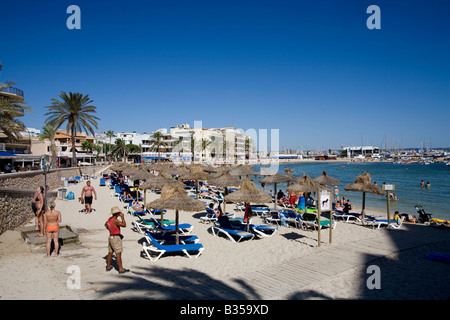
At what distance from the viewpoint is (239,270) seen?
281 inches

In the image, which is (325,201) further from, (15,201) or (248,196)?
(15,201)

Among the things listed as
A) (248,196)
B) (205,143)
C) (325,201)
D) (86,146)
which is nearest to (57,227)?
(248,196)

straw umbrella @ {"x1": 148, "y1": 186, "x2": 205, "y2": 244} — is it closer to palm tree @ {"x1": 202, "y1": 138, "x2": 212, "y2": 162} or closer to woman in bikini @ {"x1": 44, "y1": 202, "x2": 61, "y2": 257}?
woman in bikini @ {"x1": 44, "y1": 202, "x2": 61, "y2": 257}

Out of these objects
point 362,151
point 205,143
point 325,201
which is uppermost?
point 205,143

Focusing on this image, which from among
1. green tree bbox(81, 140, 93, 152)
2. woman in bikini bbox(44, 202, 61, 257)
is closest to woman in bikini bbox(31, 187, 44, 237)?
woman in bikini bbox(44, 202, 61, 257)

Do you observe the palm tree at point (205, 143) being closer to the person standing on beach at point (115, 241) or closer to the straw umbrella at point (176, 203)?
the straw umbrella at point (176, 203)

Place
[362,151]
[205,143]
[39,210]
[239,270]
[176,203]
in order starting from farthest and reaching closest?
[362,151], [205,143], [39,210], [176,203], [239,270]

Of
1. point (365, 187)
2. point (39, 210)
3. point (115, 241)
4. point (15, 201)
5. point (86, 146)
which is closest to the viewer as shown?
point (115, 241)

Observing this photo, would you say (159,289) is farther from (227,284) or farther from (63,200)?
(63,200)

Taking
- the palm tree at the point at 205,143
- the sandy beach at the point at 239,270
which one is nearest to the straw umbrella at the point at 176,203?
the sandy beach at the point at 239,270

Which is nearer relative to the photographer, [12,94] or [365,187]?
[365,187]

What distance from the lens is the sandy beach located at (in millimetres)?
5680

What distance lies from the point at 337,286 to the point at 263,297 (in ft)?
5.88
